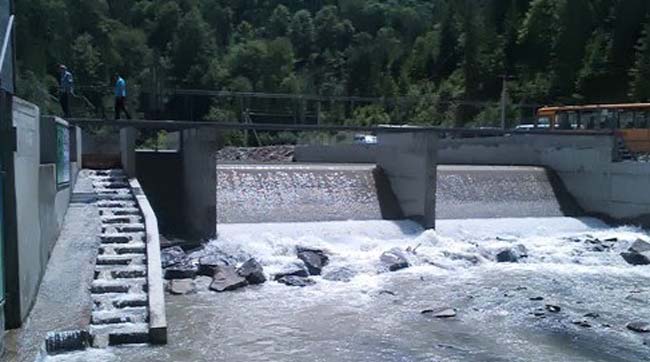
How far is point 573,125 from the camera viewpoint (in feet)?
87.8

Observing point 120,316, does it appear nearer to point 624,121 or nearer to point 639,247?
point 639,247

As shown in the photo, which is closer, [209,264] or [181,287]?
[181,287]

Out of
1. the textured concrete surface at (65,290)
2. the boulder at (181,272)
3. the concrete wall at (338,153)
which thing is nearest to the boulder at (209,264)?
the boulder at (181,272)

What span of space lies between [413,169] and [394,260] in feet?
15.7

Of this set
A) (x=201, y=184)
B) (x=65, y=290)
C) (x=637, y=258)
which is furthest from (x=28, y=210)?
(x=637, y=258)

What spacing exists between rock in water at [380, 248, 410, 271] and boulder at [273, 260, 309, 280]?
1764 mm

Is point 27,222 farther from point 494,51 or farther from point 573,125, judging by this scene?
point 494,51

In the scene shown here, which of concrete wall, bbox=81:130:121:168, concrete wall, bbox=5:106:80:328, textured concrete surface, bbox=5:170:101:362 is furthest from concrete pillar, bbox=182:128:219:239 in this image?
concrete wall, bbox=5:106:80:328

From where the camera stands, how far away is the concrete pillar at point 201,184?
54.0 feet

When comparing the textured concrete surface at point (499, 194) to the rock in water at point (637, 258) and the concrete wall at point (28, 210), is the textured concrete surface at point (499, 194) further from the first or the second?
the concrete wall at point (28, 210)

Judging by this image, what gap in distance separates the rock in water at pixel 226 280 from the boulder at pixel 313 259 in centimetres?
154

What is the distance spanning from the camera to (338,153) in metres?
28.4

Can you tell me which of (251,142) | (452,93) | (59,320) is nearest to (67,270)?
(59,320)

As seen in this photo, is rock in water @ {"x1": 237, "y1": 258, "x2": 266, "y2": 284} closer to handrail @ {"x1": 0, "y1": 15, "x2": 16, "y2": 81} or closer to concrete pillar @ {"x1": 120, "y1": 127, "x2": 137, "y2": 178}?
concrete pillar @ {"x1": 120, "y1": 127, "x2": 137, "y2": 178}
